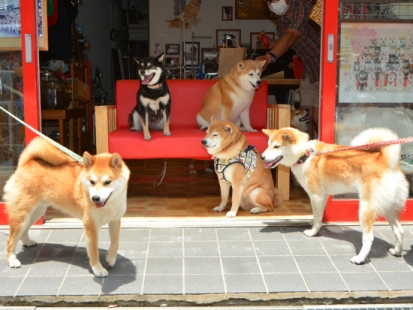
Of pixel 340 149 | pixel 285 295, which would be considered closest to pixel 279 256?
pixel 285 295

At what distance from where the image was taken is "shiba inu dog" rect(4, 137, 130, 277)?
114 inches

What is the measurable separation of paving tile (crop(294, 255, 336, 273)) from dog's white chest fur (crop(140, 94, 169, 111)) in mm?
2201

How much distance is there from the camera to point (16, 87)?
394 centimetres

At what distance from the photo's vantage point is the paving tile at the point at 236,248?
346 centimetres

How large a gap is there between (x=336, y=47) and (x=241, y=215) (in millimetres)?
1589

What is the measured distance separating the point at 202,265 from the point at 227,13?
24.1ft

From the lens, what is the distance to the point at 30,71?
3867 millimetres

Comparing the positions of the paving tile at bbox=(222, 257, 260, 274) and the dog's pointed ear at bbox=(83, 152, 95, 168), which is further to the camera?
the paving tile at bbox=(222, 257, 260, 274)

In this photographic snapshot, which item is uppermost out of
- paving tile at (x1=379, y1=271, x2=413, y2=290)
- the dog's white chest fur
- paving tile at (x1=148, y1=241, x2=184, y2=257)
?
the dog's white chest fur

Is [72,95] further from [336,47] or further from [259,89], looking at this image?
[336,47]

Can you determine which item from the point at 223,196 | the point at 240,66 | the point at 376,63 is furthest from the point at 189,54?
the point at 376,63

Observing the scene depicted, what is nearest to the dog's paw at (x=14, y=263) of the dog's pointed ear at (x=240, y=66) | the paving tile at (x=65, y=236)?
the paving tile at (x=65, y=236)

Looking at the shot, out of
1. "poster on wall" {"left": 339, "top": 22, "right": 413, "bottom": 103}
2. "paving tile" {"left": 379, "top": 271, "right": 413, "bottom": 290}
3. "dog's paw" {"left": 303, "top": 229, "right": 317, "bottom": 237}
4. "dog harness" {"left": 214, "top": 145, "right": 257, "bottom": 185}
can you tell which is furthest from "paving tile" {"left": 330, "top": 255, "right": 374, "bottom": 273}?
"poster on wall" {"left": 339, "top": 22, "right": 413, "bottom": 103}

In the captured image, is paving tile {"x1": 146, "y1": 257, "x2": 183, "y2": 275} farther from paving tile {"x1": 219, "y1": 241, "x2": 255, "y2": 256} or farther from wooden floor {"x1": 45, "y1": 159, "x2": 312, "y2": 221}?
wooden floor {"x1": 45, "y1": 159, "x2": 312, "y2": 221}
